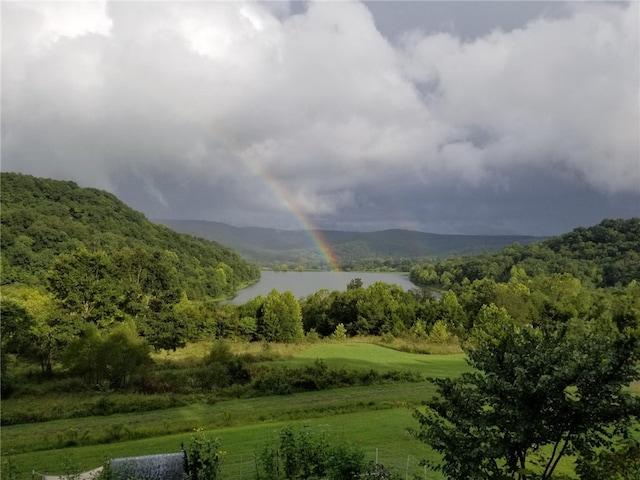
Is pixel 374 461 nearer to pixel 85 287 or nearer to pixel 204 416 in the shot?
pixel 204 416

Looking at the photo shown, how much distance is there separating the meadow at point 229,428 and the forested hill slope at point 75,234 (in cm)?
3485

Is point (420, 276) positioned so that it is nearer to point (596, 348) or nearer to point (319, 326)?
point (319, 326)

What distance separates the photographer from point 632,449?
616 cm

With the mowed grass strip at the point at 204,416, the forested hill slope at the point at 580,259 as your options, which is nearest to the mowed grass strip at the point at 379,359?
the mowed grass strip at the point at 204,416

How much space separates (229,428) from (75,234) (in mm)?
69145

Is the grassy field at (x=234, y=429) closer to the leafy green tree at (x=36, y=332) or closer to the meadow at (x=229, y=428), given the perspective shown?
the meadow at (x=229, y=428)

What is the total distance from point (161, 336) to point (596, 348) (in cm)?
3687

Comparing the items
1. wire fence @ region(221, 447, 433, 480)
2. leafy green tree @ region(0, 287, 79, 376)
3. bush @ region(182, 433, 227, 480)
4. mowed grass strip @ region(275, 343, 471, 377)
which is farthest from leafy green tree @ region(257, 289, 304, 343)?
bush @ region(182, 433, 227, 480)

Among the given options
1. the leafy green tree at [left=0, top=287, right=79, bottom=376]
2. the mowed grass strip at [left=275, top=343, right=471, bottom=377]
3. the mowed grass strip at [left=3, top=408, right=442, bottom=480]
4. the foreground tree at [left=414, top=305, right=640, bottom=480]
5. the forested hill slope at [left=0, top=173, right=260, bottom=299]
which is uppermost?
the forested hill slope at [left=0, top=173, right=260, bottom=299]

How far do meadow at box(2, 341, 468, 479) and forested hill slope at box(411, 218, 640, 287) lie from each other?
84.2 meters

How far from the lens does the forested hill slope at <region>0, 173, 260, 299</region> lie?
Result: 63531mm

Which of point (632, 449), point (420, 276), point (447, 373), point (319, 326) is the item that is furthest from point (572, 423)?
point (420, 276)

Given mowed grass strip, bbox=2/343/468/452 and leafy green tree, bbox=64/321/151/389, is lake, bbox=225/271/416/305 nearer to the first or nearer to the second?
mowed grass strip, bbox=2/343/468/452

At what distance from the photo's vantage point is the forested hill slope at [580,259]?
299 ft
